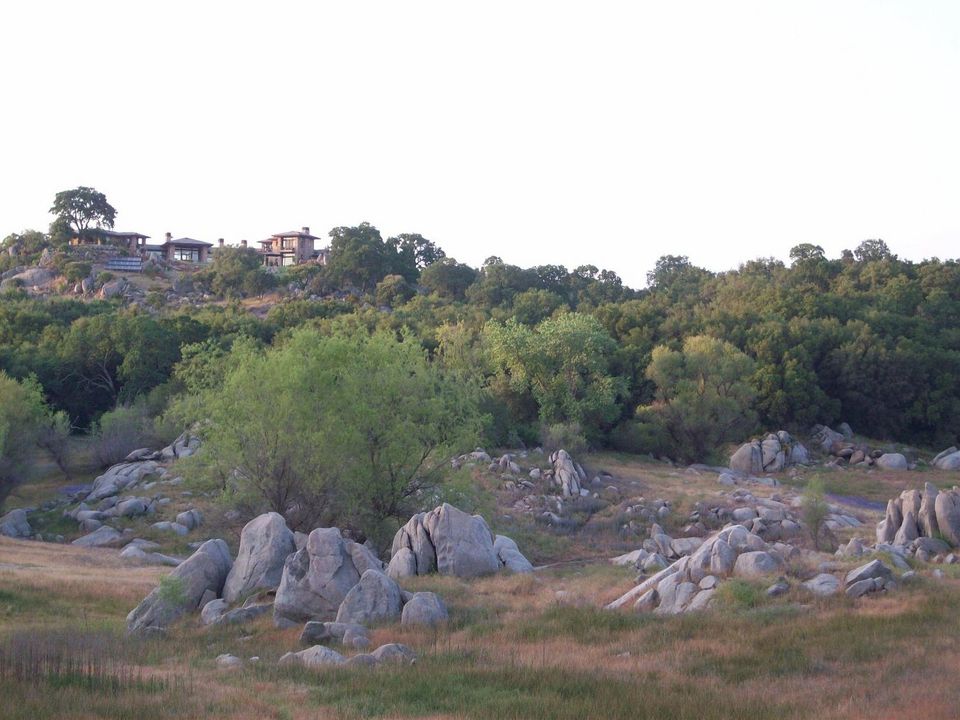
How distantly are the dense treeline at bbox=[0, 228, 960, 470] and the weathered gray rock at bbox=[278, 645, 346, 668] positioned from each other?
2910 cm

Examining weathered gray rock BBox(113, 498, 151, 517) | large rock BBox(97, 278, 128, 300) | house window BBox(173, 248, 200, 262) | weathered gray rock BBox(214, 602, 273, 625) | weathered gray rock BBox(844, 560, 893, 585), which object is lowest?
weathered gray rock BBox(113, 498, 151, 517)

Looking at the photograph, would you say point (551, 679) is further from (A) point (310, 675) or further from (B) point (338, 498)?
(B) point (338, 498)

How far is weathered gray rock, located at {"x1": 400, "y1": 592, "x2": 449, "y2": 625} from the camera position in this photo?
727 inches

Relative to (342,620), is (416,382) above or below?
above

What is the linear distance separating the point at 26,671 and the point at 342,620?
6896 mm

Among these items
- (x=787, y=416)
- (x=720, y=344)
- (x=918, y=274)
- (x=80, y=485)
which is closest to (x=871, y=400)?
(x=787, y=416)

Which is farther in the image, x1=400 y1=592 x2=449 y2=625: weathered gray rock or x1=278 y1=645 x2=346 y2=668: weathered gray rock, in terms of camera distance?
x1=400 y1=592 x2=449 y2=625: weathered gray rock

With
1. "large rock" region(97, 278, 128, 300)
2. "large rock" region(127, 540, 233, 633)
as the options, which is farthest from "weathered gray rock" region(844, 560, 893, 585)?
"large rock" region(97, 278, 128, 300)

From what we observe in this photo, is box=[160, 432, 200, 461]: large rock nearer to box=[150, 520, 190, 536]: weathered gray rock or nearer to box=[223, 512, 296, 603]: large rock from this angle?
box=[150, 520, 190, 536]: weathered gray rock

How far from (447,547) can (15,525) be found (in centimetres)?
2274

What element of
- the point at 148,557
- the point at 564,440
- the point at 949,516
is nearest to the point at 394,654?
the point at 949,516

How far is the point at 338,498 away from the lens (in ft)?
97.1

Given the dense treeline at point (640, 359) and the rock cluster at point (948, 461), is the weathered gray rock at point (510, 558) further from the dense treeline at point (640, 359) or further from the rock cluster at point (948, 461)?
the rock cluster at point (948, 461)

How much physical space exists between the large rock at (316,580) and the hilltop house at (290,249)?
343 ft
